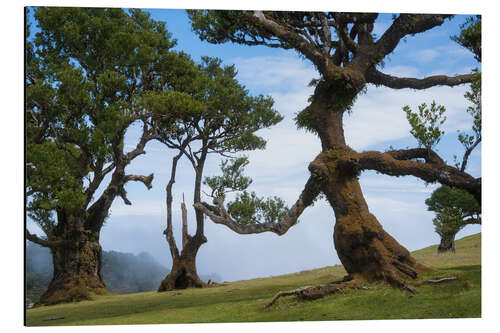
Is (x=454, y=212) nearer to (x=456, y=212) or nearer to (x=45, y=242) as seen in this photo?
(x=456, y=212)

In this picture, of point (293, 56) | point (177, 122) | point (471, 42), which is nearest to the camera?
point (471, 42)

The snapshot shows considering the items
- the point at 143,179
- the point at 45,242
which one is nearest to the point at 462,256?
the point at 143,179

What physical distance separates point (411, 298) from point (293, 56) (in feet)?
16.3

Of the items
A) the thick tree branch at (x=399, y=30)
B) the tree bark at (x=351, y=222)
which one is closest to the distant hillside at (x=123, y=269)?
the tree bark at (x=351, y=222)

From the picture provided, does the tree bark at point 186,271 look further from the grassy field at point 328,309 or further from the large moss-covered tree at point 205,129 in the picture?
the grassy field at point 328,309

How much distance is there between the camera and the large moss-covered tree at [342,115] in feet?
25.6

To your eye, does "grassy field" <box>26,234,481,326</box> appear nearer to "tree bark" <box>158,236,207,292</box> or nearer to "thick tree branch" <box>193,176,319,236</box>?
"thick tree branch" <box>193,176,319,236</box>

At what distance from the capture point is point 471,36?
848 centimetres

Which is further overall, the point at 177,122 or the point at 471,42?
the point at 177,122

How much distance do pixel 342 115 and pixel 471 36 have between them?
8.84ft
